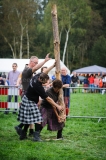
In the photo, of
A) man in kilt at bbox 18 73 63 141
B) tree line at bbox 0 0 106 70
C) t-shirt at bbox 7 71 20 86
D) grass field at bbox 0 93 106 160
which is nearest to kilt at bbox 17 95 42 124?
man in kilt at bbox 18 73 63 141

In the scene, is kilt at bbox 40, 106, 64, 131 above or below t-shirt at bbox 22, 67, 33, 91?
below

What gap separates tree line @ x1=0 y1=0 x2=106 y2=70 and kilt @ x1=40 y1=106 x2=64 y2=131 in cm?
3441

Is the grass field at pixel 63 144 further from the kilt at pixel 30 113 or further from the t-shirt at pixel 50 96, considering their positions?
the t-shirt at pixel 50 96

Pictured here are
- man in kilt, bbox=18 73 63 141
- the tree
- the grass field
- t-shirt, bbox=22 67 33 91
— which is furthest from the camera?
the tree

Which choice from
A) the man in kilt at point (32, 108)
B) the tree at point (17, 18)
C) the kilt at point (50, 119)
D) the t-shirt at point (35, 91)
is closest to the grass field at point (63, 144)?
the kilt at point (50, 119)

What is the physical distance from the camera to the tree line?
42.7m

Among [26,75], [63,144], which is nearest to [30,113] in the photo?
[63,144]

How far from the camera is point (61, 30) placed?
4362 centimetres

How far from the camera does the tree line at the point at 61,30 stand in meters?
42.7

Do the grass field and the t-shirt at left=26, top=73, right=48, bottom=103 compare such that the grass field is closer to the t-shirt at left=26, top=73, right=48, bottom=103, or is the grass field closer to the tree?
the t-shirt at left=26, top=73, right=48, bottom=103

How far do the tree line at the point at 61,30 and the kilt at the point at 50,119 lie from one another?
34408mm

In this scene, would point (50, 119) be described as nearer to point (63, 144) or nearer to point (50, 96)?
point (50, 96)

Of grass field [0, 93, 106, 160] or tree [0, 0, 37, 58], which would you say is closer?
grass field [0, 93, 106, 160]

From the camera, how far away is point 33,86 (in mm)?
6609
